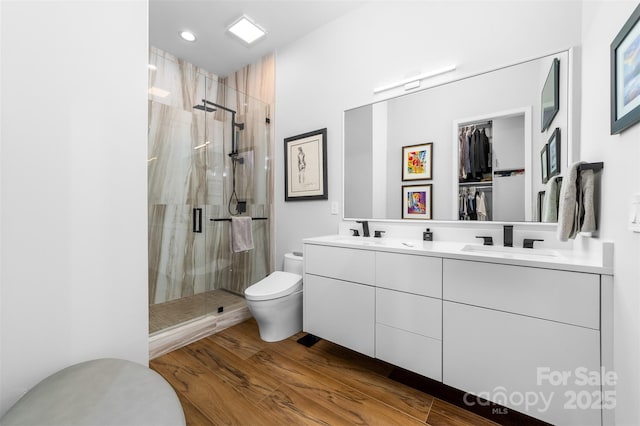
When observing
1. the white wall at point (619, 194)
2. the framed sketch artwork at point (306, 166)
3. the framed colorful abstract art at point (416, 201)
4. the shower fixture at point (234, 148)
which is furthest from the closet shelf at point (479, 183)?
the shower fixture at point (234, 148)

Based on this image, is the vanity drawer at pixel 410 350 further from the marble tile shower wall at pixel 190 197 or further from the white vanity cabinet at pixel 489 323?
the marble tile shower wall at pixel 190 197

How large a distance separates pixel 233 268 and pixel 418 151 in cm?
201

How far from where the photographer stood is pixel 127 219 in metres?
1.10

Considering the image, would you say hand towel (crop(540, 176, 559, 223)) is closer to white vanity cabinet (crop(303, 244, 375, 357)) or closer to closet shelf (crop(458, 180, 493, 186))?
closet shelf (crop(458, 180, 493, 186))

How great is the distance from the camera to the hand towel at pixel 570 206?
43.7 inches

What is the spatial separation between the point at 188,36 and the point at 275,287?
253 cm

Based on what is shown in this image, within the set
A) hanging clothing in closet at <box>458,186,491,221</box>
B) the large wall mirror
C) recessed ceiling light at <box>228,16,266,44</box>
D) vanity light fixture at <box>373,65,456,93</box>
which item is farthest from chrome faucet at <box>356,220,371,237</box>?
recessed ceiling light at <box>228,16,266,44</box>

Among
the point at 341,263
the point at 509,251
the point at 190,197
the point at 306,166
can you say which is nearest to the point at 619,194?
the point at 509,251

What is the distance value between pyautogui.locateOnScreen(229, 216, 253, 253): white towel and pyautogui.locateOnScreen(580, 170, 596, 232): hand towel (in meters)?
2.37

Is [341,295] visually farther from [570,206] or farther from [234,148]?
[234,148]

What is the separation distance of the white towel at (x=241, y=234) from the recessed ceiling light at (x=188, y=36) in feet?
5.91

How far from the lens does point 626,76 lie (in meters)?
0.88

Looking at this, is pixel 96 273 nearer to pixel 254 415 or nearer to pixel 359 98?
pixel 254 415

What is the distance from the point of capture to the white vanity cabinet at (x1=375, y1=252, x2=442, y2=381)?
4.52 ft
